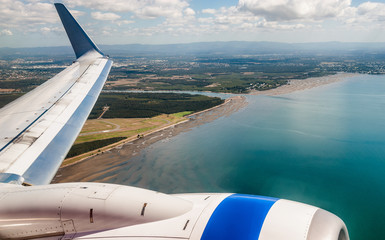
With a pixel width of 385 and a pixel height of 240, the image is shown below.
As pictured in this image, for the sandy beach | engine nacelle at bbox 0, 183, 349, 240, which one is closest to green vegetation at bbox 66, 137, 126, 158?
the sandy beach

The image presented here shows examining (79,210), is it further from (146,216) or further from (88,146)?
(88,146)

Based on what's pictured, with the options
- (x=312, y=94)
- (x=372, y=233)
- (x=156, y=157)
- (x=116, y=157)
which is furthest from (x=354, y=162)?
(x=312, y=94)

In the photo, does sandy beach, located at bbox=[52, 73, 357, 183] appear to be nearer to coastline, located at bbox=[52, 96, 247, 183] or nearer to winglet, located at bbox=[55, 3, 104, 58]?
coastline, located at bbox=[52, 96, 247, 183]

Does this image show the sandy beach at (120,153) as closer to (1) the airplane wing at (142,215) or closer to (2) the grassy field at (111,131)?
(2) the grassy field at (111,131)

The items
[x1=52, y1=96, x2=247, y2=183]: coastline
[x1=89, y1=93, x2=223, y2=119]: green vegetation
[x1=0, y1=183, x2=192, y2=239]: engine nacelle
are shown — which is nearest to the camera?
[x1=0, y1=183, x2=192, y2=239]: engine nacelle

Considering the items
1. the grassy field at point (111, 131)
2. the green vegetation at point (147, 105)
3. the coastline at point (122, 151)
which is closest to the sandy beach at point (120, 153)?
the coastline at point (122, 151)

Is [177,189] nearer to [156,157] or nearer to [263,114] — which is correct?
[156,157]

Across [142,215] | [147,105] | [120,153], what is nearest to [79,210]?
[142,215]
